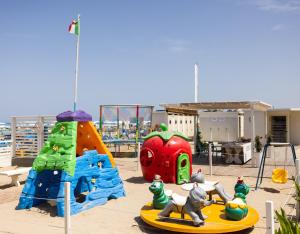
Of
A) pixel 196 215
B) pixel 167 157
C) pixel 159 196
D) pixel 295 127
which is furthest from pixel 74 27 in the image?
pixel 295 127

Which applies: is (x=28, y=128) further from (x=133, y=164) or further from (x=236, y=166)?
(x=236, y=166)

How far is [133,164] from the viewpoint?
59.7 ft

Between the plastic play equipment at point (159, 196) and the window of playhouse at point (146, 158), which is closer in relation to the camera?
the plastic play equipment at point (159, 196)

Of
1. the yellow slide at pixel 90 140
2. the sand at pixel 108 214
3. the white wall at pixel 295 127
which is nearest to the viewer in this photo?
the sand at pixel 108 214

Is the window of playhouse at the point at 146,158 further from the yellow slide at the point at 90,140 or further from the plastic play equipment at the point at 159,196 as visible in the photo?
the plastic play equipment at the point at 159,196

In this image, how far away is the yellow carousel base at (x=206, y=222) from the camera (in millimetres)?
6914

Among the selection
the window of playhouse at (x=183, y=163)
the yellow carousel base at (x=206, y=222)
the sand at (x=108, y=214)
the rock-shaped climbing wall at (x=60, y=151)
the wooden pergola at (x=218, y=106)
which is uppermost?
the wooden pergola at (x=218, y=106)

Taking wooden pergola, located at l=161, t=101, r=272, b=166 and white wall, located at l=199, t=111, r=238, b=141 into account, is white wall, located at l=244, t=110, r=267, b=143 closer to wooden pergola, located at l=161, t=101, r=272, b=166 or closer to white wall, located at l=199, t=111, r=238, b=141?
white wall, located at l=199, t=111, r=238, b=141

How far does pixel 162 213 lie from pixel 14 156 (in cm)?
1416

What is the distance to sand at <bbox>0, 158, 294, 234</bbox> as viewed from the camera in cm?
765

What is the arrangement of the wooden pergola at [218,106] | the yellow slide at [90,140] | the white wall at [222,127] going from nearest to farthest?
1. the yellow slide at [90,140]
2. the wooden pergola at [218,106]
3. the white wall at [222,127]

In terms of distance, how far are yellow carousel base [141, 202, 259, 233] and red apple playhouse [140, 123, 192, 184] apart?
4.35 m

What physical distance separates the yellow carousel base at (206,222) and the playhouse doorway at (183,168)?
438 centimetres

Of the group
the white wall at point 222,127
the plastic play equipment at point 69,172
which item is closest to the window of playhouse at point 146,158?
the plastic play equipment at point 69,172
